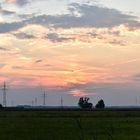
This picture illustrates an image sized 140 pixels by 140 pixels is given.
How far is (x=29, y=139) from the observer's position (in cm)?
3800

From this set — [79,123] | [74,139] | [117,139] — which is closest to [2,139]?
[74,139]

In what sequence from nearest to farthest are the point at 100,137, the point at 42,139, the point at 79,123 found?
the point at 79,123 < the point at 42,139 < the point at 100,137

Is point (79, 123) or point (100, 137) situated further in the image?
point (100, 137)

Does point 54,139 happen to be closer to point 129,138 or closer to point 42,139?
point 42,139

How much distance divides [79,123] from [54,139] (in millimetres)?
30107

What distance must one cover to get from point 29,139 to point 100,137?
6.23m

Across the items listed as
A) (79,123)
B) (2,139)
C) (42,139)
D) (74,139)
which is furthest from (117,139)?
(79,123)

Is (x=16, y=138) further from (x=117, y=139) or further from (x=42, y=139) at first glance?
(x=117, y=139)

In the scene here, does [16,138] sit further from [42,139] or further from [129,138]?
[129,138]

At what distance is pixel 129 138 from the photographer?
135 feet

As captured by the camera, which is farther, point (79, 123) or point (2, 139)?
point (2, 139)

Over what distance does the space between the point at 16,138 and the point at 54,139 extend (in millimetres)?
4655

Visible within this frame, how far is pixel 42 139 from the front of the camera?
36.4 metres

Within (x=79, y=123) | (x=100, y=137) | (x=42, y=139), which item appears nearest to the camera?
(x=79, y=123)
